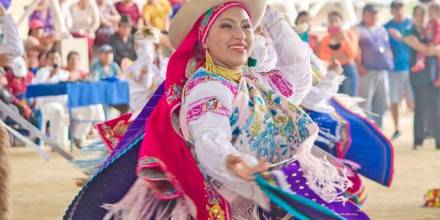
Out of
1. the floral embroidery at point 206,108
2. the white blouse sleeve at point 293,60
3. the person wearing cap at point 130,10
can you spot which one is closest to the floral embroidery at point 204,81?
the floral embroidery at point 206,108

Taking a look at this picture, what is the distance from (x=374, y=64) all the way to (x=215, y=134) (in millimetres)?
11565

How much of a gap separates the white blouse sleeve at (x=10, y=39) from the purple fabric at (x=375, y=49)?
30.5ft

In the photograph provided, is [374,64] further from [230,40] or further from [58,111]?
[230,40]

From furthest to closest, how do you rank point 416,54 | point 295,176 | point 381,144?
point 416,54 < point 381,144 < point 295,176

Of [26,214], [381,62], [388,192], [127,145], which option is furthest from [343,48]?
[127,145]

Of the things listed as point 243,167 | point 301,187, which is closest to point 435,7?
point 301,187

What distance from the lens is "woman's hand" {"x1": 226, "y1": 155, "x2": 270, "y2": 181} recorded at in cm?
446

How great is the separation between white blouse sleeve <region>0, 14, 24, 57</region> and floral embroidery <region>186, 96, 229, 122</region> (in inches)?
105

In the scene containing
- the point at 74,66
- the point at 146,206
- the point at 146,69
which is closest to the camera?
the point at 146,206

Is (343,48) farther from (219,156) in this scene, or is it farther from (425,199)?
(219,156)

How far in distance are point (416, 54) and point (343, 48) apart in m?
Result: 0.95

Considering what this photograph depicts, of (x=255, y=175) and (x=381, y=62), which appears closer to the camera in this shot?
(x=255, y=175)

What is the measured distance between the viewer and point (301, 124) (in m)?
5.14

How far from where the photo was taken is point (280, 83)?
5.39 metres
